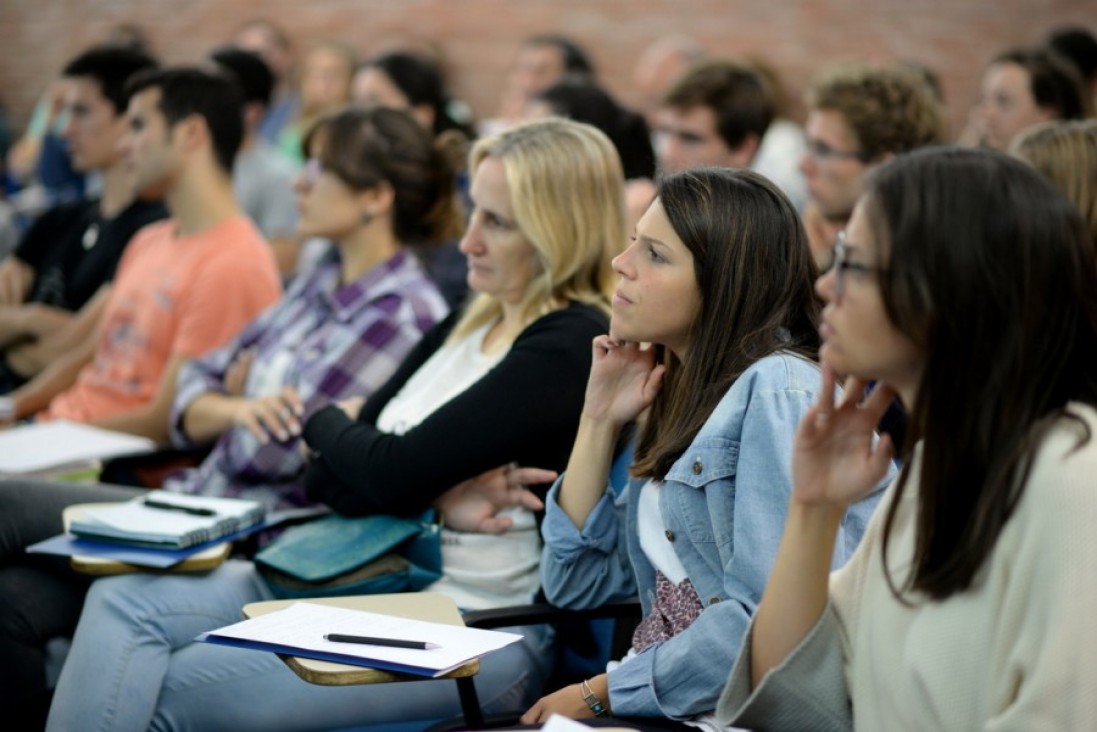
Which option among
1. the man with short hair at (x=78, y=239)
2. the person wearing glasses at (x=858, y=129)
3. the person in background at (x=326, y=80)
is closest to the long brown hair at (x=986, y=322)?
the person wearing glasses at (x=858, y=129)

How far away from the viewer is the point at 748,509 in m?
1.58

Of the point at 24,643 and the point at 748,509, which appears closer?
the point at 748,509

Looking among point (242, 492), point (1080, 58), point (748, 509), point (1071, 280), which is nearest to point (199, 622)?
point (242, 492)

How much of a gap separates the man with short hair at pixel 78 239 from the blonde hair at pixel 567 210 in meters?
2.04

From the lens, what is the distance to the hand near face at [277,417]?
267 centimetres

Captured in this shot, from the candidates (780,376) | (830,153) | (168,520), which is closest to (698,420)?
(780,376)

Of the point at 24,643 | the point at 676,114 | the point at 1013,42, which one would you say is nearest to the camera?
the point at 24,643

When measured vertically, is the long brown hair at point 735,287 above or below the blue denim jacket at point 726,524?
above

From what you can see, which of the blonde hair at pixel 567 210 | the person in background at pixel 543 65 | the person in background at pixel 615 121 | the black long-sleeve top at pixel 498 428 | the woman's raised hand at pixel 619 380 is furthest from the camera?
the person in background at pixel 543 65

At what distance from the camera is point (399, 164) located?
3.01 meters

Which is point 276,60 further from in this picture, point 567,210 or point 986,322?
point 986,322

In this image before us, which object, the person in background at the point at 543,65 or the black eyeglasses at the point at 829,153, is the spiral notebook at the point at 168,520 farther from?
the person in background at the point at 543,65

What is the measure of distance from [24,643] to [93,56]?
111 inches

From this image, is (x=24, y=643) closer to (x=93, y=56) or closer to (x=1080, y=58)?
(x=93, y=56)
